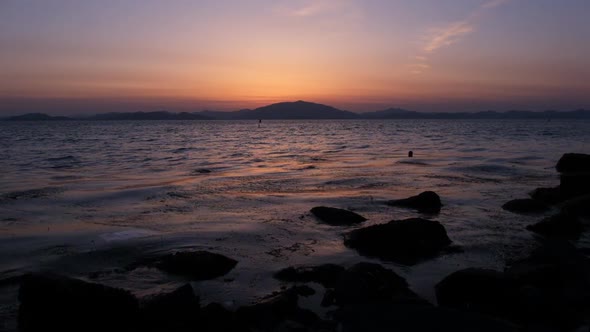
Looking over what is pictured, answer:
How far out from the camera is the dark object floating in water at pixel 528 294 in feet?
19.5

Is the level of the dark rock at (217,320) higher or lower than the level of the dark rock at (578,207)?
lower

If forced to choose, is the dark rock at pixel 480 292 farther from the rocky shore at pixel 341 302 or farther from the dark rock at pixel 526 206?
the dark rock at pixel 526 206

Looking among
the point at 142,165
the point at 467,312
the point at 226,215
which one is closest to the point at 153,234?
the point at 226,215

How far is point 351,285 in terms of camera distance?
256 inches

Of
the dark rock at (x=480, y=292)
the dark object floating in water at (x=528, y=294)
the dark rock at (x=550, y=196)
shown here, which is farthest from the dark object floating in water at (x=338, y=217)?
the dark rock at (x=550, y=196)

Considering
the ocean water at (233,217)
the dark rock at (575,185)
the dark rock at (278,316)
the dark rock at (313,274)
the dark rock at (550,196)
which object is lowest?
the ocean water at (233,217)

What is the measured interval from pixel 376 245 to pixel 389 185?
371 inches

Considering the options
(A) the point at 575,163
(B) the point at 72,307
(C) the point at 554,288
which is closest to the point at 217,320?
(B) the point at 72,307

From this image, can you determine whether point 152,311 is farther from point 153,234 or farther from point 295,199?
point 295,199

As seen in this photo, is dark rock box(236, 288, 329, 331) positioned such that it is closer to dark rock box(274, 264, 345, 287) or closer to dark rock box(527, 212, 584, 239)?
dark rock box(274, 264, 345, 287)

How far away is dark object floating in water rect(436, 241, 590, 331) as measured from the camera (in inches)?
234

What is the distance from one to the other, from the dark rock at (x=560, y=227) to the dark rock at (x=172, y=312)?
8552 mm

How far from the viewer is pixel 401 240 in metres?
9.23

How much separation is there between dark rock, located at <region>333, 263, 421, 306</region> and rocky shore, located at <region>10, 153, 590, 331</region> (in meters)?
0.01
